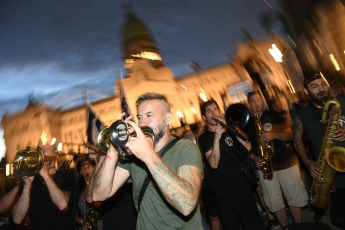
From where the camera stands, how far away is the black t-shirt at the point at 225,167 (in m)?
3.74

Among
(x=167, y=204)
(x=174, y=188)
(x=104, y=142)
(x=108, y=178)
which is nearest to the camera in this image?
(x=174, y=188)

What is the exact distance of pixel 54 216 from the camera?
300 cm

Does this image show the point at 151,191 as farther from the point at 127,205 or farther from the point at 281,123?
the point at 281,123

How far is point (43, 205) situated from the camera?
3002 millimetres

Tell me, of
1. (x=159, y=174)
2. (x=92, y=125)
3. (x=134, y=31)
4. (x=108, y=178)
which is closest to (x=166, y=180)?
(x=159, y=174)

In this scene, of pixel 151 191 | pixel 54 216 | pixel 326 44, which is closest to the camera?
pixel 151 191

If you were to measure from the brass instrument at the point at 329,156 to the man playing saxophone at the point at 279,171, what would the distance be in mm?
695

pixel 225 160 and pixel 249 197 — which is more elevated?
pixel 225 160

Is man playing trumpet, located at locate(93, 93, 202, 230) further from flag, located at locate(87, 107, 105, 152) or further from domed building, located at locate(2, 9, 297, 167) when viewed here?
domed building, located at locate(2, 9, 297, 167)

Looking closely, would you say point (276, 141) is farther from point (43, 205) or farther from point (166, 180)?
point (43, 205)

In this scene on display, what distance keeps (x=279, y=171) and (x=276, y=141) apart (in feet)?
1.81

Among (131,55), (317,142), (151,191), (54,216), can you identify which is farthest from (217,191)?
(131,55)

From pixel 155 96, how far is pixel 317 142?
8.15ft

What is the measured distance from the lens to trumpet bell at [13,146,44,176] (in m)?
3.03
